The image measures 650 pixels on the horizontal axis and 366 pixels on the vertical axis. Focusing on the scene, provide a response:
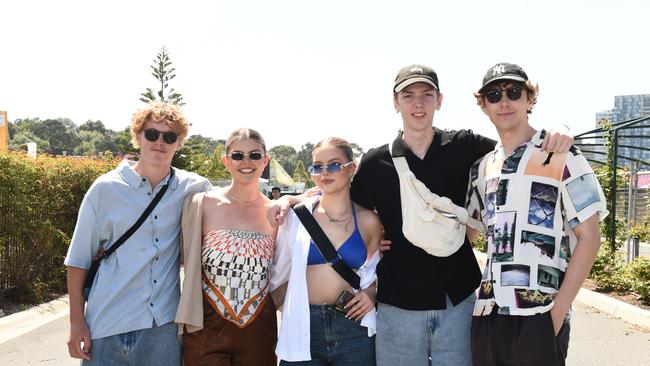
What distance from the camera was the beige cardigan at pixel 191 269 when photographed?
127 inches

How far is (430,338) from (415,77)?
152 cm

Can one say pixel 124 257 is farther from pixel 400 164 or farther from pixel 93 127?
pixel 93 127

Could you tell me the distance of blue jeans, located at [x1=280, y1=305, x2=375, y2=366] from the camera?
Result: 10.5 feet

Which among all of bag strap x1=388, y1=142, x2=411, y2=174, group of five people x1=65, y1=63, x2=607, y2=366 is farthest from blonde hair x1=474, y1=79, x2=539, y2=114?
bag strap x1=388, y1=142, x2=411, y2=174

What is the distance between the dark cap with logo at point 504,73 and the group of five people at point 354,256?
10 millimetres

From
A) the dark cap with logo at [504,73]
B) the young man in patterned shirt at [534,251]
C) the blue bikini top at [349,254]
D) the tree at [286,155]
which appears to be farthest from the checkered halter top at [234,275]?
the tree at [286,155]

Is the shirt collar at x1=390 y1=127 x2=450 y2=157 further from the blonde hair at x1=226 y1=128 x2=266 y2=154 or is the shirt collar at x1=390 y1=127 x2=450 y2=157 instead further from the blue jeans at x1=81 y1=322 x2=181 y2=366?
the blue jeans at x1=81 y1=322 x2=181 y2=366

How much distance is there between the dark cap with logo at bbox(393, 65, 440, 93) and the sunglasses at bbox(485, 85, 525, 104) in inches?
13.5

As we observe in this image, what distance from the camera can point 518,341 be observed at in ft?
9.02

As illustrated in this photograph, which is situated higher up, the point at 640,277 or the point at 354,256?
the point at 354,256

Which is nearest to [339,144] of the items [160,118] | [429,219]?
[429,219]

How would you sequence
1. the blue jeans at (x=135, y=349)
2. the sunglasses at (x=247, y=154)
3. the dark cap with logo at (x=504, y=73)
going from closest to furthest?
the dark cap with logo at (x=504, y=73)
the blue jeans at (x=135, y=349)
the sunglasses at (x=247, y=154)

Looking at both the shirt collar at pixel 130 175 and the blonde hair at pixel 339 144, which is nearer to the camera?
the shirt collar at pixel 130 175

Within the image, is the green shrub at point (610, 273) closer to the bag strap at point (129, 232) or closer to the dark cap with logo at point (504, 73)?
the dark cap with logo at point (504, 73)
